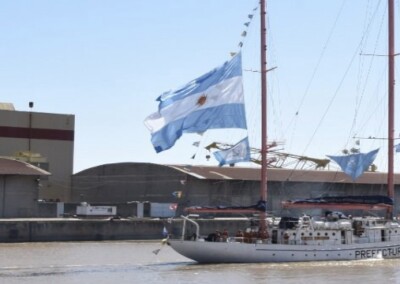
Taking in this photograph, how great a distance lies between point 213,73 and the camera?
5069 centimetres

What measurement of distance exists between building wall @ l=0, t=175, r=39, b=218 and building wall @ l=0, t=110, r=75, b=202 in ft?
36.8

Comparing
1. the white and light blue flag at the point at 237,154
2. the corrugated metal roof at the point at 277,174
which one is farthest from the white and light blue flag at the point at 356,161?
the corrugated metal roof at the point at 277,174

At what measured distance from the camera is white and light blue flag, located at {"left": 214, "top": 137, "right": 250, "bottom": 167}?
5097cm

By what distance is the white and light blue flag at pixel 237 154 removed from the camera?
51.0 meters

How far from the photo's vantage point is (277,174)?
89.6 metres

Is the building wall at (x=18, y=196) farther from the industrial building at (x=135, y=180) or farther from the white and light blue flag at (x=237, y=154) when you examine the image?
the white and light blue flag at (x=237, y=154)

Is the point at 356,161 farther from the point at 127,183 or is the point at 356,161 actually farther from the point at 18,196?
the point at 127,183

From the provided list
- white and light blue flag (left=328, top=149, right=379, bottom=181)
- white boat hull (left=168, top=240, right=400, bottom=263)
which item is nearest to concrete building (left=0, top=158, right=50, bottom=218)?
white and light blue flag (left=328, top=149, right=379, bottom=181)

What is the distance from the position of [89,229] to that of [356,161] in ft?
75.8

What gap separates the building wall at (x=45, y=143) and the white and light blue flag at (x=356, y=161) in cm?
3850

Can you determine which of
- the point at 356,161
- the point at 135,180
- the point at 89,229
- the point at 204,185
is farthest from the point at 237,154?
the point at 135,180

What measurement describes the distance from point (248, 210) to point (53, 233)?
2248cm

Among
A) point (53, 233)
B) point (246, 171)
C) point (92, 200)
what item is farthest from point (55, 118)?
point (53, 233)

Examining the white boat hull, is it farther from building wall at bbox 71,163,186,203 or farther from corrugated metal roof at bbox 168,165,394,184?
corrugated metal roof at bbox 168,165,394,184
